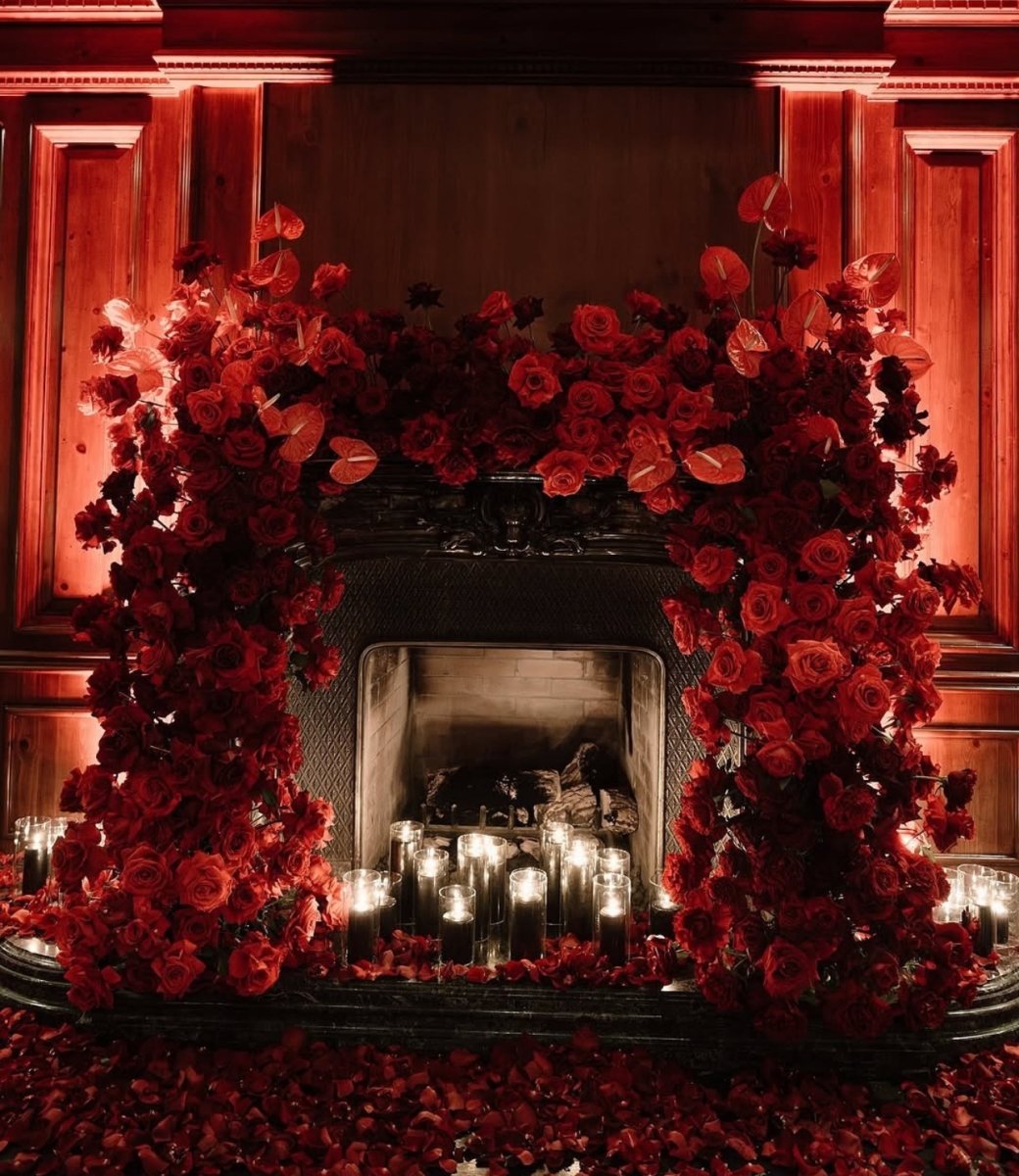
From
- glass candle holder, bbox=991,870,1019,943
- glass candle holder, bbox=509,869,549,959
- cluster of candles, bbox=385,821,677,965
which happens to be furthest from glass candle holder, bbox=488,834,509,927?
glass candle holder, bbox=991,870,1019,943

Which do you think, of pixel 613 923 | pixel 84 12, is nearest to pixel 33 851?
pixel 613 923

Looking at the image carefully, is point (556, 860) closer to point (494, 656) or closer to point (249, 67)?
point (494, 656)

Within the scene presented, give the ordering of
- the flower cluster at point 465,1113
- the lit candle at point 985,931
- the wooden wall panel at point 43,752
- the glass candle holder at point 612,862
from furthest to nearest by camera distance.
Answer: the wooden wall panel at point 43,752 → the glass candle holder at point 612,862 → the lit candle at point 985,931 → the flower cluster at point 465,1113

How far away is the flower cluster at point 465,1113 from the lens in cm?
168

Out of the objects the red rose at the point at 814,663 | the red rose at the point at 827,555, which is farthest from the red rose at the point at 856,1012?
the red rose at the point at 827,555

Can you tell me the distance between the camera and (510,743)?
303cm

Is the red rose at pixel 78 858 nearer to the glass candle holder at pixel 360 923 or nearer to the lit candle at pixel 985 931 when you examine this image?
the glass candle holder at pixel 360 923

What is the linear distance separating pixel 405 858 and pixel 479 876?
12.0 inches

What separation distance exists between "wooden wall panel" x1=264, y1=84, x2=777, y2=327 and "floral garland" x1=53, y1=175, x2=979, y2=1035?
1.56 ft

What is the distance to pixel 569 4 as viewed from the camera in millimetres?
2576

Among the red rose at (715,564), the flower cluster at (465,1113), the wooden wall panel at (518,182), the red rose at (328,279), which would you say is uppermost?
the wooden wall panel at (518,182)

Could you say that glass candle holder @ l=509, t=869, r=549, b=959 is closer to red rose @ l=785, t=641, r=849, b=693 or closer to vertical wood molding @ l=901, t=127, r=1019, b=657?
red rose @ l=785, t=641, r=849, b=693

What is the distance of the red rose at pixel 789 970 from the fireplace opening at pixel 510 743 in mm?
881

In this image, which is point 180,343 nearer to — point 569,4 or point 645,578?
point 645,578
